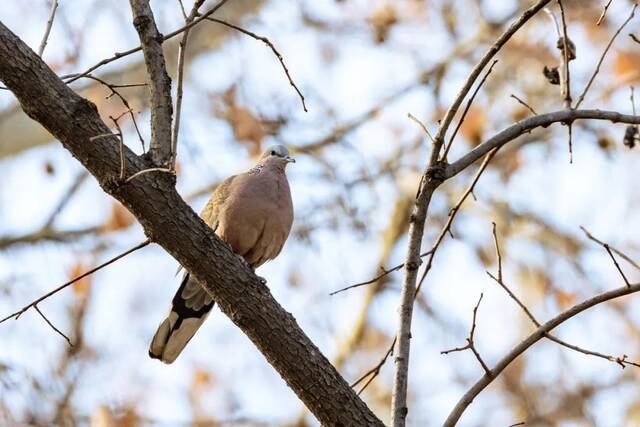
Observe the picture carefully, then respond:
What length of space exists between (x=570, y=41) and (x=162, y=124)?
4.88ft

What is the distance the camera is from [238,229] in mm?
4359

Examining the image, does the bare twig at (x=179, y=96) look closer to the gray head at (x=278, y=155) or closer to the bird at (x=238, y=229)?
the bird at (x=238, y=229)

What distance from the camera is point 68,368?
17.2ft

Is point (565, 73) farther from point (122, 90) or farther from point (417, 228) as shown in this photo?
point (122, 90)

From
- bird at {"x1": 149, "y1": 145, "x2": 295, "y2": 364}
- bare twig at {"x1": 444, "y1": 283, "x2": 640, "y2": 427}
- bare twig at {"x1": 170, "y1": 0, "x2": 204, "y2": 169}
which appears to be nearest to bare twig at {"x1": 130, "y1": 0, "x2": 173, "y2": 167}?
bare twig at {"x1": 170, "y1": 0, "x2": 204, "y2": 169}

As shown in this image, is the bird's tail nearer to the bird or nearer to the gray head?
the bird

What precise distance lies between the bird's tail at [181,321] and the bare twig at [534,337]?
63.2 inches

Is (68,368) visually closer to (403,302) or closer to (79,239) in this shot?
(79,239)

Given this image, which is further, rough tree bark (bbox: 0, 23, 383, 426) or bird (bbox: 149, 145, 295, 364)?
bird (bbox: 149, 145, 295, 364)

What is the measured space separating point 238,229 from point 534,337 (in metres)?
1.87

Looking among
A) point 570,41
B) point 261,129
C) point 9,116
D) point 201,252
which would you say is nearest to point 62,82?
point 201,252

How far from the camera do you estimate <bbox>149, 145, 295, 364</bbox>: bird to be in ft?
13.7

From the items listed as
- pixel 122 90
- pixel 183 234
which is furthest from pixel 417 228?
pixel 122 90

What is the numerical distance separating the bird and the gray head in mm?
145
